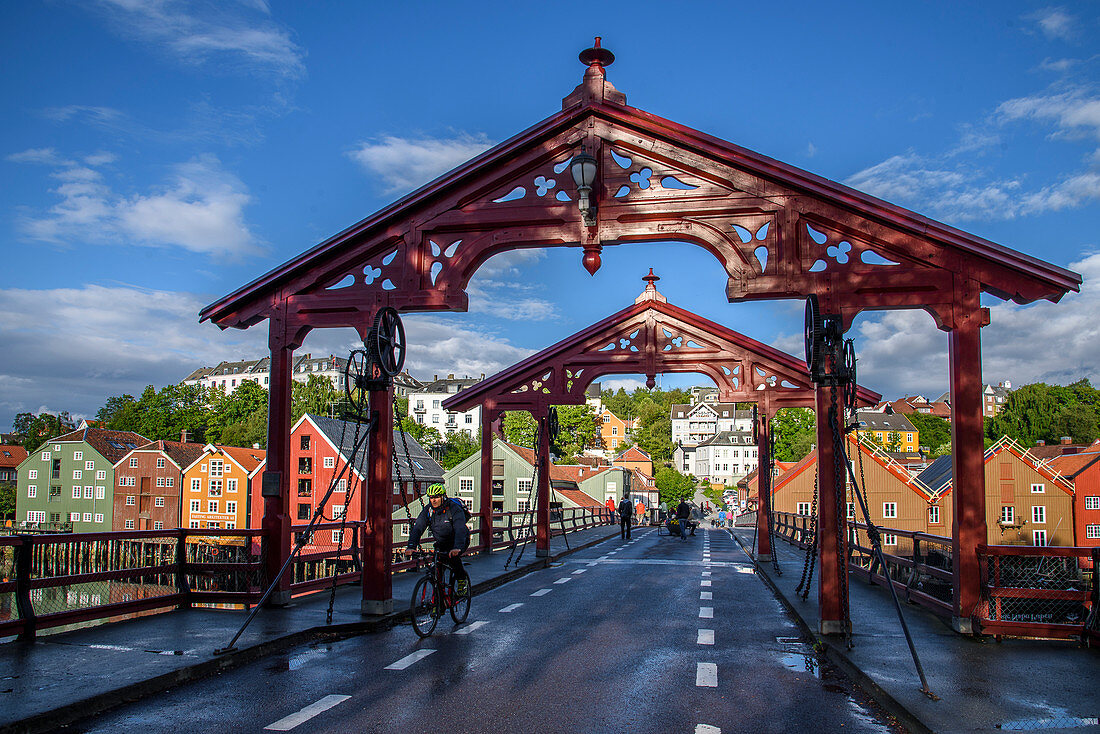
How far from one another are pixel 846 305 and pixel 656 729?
19.8ft

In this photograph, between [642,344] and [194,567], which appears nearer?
[194,567]

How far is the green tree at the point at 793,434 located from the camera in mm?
101688

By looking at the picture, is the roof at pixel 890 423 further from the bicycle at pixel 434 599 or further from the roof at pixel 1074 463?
the bicycle at pixel 434 599

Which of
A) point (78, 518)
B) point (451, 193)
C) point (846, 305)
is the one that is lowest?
point (78, 518)

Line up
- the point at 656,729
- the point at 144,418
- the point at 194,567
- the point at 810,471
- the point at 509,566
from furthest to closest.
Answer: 1. the point at 144,418
2. the point at 810,471
3. the point at 509,566
4. the point at 194,567
5. the point at 656,729

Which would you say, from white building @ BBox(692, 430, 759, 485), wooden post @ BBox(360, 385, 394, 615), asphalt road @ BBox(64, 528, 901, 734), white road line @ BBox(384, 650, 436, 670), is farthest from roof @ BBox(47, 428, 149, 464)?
white building @ BBox(692, 430, 759, 485)

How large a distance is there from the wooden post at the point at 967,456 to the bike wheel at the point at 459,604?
5.96 meters

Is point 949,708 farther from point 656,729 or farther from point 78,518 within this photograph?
point 78,518

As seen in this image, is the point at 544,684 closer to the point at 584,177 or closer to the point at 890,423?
the point at 584,177

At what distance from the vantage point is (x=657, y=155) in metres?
10.8

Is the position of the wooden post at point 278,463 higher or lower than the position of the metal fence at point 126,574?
higher

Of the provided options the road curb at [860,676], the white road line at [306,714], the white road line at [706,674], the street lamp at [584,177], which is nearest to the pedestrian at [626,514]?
the road curb at [860,676]

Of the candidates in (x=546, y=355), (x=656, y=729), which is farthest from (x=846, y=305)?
(x=546, y=355)

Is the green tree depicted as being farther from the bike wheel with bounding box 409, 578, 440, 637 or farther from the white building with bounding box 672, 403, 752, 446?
the bike wheel with bounding box 409, 578, 440, 637
